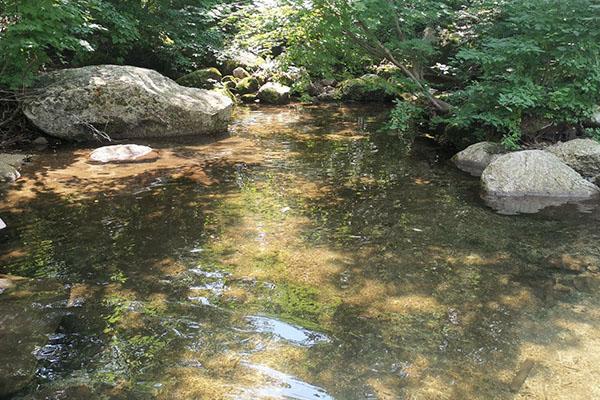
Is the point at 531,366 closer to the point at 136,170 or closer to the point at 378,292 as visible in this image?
the point at 378,292

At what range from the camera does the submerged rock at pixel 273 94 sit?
49.8 feet

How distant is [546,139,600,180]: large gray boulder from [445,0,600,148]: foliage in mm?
404

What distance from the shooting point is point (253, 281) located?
4477 mm

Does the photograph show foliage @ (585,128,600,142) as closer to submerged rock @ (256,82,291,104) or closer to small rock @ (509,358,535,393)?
small rock @ (509,358,535,393)

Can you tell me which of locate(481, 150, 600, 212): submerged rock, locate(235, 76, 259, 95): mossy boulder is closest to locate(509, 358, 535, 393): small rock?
locate(481, 150, 600, 212): submerged rock

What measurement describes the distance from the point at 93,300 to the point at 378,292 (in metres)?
2.40

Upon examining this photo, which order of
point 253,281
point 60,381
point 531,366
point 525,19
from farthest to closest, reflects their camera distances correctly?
1. point 525,19
2. point 253,281
3. point 531,366
4. point 60,381

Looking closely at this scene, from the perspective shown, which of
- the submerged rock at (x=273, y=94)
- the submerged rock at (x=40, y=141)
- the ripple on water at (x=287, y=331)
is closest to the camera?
the ripple on water at (x=287, y=331)

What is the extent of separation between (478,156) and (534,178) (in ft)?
4.96

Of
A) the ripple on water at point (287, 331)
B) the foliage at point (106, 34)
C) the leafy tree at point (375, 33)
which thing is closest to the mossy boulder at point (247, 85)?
the foliage at point (106, 34)

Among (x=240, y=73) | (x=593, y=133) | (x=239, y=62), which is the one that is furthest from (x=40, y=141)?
(x=593, y=133)

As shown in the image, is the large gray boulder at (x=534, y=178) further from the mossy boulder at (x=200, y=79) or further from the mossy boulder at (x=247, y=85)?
the mossy boulder at (x=247, y=85)

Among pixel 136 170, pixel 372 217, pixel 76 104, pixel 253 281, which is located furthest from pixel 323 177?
pixel 76 104

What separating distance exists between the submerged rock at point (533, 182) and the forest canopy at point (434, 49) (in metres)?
0.87
